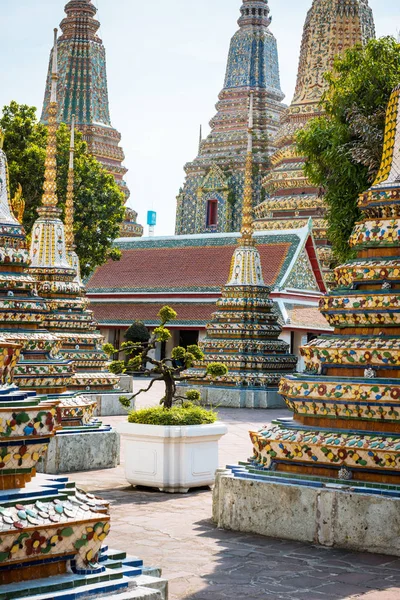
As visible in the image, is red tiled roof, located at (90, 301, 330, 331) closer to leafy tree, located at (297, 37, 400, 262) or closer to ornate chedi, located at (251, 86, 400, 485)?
leafy tree, located at (297, 37, 400, 262)

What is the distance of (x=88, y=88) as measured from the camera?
47.1 m

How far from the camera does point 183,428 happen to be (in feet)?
32.3

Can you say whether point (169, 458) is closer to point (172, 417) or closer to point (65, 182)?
point (172, 417)

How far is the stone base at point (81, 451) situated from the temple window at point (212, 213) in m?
35.8

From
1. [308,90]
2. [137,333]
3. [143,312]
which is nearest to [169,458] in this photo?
[137,333]

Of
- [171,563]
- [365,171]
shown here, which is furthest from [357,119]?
[171,563]

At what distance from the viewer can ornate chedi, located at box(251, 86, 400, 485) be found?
7.80m

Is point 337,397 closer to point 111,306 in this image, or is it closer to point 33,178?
point 33,178

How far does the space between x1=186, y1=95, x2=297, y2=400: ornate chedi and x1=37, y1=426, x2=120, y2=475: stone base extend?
1142 cm

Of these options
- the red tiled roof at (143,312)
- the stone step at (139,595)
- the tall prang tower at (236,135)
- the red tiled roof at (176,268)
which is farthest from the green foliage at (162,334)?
the tall prang tower at (236,135)

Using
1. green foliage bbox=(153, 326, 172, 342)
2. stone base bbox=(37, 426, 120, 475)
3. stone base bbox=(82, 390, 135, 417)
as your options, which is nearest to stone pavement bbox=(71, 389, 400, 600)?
stone base bbox=(37, 426, 120, 475)

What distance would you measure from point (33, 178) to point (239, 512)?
21.5 metres

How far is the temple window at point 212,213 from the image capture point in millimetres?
46903

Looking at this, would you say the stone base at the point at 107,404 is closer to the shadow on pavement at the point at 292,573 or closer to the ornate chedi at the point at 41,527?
the shadow on pavement at the point at 292,573
